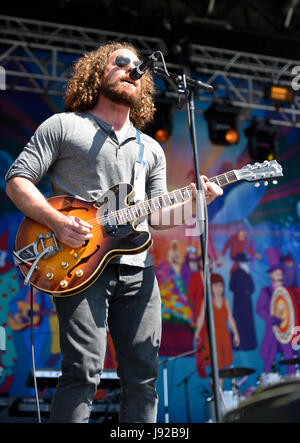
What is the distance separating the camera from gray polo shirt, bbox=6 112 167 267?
2.61 meters

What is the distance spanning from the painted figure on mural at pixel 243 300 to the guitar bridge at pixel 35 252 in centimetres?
608

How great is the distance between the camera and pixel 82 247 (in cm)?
255

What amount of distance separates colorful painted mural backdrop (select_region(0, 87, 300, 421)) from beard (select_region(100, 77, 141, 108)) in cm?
501

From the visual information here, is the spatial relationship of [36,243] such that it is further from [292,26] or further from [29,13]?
[292,26]

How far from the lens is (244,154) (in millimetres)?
8891

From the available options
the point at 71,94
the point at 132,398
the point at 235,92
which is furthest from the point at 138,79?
the point at 235,92

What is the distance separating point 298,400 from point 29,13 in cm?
749

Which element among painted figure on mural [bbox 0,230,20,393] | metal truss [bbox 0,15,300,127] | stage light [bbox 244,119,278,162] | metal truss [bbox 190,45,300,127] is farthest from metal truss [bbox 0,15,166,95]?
painted figure on mural [bbox 0,230,20,393]

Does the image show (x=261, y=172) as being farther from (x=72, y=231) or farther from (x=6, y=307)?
(x=6, y=307)

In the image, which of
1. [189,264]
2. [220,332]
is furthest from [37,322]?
[220,332]

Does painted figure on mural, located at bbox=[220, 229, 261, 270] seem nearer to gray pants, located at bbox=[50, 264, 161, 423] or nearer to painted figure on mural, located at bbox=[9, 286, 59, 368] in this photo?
painted figure on mural, located at bbox=[9, 286, 59, 368]

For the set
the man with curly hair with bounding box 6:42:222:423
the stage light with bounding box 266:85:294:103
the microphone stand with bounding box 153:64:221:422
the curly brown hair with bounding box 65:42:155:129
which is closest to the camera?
the microphone stand with bounding box 153:64:221:422

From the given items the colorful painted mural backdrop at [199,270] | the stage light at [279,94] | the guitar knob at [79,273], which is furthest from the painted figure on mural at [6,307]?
the guitar knob at [79,273]
